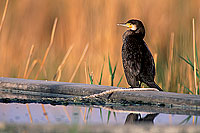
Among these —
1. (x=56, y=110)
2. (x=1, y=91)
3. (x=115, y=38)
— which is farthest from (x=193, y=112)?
(x=115, y=38)

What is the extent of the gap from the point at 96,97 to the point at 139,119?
0.60 metres

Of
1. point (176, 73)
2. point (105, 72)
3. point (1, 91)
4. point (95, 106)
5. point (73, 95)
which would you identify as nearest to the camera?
point (95, 106)

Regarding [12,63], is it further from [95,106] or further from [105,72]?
[95,106]

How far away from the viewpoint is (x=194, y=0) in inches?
174

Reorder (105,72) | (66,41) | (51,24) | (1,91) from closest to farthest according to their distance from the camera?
(1,91) < (105,72) < (66,41) < (51,24)

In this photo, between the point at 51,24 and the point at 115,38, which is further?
the point at 51,24

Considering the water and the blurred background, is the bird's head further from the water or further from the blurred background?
the water

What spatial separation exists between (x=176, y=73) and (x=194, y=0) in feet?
2.97

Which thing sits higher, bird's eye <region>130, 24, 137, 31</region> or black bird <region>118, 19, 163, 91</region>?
bird's eye <region>130, 24, 137, 31</region>

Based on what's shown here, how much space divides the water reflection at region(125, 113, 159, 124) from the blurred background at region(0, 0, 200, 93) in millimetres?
1445

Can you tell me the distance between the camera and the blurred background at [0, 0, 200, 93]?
404 cm

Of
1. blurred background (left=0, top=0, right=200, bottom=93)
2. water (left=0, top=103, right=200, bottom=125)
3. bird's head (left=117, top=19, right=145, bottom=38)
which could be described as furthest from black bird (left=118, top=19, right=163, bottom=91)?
water (left=0, top=103, right=200, bottom=125)

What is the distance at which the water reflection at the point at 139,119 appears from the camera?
211 cm

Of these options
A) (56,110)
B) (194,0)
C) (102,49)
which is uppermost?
(194,0)
